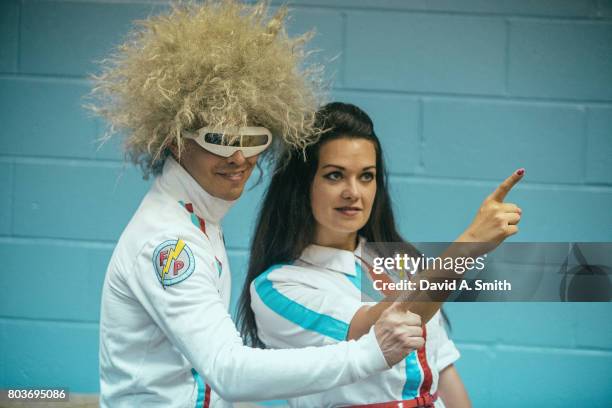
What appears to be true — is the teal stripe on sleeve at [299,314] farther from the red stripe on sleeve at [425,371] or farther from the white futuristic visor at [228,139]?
the white futuristic visor at [228,139]

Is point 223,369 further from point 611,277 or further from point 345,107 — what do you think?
point 611,277

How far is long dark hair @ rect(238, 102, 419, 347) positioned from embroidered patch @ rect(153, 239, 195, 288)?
0.42 metres

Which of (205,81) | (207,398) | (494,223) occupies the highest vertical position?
(205,81)

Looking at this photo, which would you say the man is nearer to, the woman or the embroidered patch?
the embroidered patch

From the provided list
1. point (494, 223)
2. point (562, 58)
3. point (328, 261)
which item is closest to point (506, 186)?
point (494, 223)

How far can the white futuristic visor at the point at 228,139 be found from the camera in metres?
1.82

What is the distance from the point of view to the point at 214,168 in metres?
1.87

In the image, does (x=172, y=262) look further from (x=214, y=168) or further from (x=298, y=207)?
(x=298, y=207)

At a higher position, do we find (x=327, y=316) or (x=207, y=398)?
(x=327, y=316)

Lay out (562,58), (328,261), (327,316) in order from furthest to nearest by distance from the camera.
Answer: (562,58)
(328,261)
(327,316)

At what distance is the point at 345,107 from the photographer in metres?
2.12

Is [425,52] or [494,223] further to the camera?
[425,52]

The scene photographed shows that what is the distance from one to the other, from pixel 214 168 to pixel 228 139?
8 centimetres

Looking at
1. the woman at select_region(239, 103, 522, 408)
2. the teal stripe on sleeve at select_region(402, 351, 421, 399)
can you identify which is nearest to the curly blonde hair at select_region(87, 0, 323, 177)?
the woman at select_region(239, 103, 522, 408)
